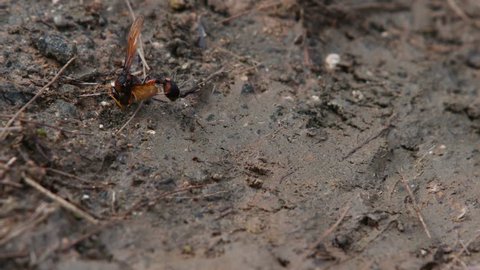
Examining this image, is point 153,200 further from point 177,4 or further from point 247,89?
point 177,4

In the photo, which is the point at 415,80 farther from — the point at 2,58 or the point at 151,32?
the point at 2,58

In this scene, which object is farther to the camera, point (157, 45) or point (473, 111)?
point (473, 111)

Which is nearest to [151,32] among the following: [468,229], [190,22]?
[190,22]

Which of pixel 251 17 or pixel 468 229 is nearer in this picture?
pixel 468 229

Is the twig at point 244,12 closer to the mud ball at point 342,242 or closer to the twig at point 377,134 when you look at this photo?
the twig at point 377,134

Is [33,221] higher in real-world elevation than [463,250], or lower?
higher

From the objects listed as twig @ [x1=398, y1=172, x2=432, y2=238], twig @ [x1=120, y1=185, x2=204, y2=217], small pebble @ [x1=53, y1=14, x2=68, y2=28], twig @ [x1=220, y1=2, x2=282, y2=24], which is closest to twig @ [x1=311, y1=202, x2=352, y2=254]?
twig @ [x1=398, y1=172, x2=432, y2=238]

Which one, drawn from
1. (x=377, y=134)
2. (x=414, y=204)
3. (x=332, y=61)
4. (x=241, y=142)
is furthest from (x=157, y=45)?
(x=414, y=204)
